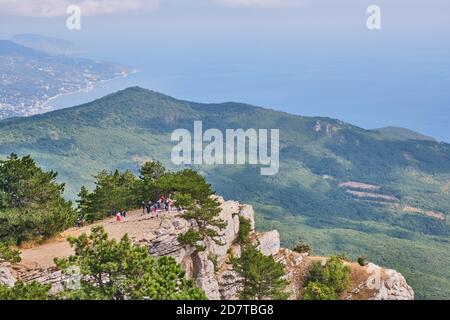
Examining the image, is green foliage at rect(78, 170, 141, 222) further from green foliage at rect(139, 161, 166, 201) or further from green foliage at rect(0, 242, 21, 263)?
green foliage at rect(0, 242, 21, 263)

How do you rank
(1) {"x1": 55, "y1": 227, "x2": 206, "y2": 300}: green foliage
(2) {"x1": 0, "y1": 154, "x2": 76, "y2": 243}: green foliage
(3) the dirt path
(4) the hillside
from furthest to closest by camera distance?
1. (4) the hillside
2. (2) {"x1": 0, "y1": 154, "x2": 76, "y2": 243}: green foliage
3. (3) the dirt path
4. (1) {"x1": 55, "y1": 227, "x2": 206, "y2": 300}: green foliage

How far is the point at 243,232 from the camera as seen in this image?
31.5m

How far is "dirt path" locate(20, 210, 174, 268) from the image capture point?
75.3ft

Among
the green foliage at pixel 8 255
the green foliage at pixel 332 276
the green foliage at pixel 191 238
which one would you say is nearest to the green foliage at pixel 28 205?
the green foliage at pixel 8 255

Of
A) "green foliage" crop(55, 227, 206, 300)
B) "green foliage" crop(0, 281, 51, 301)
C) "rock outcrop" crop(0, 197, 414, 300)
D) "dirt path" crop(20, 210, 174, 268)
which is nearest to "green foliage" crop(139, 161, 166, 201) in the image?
"dirt path" crop(20, 210, 174, 268)

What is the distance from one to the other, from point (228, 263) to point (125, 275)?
11924 mm

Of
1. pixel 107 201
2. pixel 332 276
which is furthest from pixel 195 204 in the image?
pixel 332 276

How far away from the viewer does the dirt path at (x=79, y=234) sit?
23.0 metres

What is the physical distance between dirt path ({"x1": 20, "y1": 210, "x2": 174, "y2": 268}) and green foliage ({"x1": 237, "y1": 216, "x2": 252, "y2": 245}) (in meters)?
5.92

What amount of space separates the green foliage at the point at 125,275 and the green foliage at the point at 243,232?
1341cm

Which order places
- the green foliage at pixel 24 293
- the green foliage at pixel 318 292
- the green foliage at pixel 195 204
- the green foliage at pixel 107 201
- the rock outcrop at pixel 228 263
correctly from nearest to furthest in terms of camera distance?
the green foliage at pixel 24 293 → the green foliage at pixel 318 292 → the rock outcrop at pixel 228 263 → the green foliage at pixel 195 204 → the green foliage at pixel 107 201

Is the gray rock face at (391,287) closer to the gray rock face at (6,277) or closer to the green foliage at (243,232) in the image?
the green foliage at (243,232)
